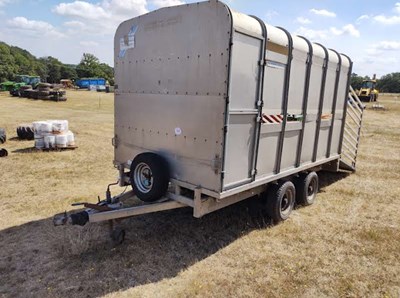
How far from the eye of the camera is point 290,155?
17.8 ft

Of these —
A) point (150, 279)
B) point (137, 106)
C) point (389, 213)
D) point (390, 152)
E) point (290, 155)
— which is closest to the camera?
point (150, 279)

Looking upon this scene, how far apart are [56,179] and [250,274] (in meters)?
5.18

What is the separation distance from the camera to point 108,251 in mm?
4363

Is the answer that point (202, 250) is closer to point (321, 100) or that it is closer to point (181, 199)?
point (181, 199)

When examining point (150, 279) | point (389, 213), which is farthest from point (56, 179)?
point (389, 213)

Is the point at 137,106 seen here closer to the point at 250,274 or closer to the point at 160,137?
the point at 160,137

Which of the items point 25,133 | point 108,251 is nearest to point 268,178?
point 108,251

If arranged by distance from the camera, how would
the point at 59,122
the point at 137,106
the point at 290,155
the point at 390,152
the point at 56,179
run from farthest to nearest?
the point at 390,152 → the point at 59,122 → the point at 56,179 → the point at 290,155 → the point at 137,106

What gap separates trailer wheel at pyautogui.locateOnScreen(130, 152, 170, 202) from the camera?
443 centimetres

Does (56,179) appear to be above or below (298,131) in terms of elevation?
below

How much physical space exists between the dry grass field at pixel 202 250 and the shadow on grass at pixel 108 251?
0.01 m

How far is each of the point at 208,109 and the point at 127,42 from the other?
192 cm

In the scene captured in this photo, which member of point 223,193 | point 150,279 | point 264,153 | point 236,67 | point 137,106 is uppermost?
point 236,67

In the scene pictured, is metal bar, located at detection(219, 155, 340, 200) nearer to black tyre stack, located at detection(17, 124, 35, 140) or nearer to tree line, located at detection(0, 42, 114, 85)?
black tyre stack, located at detection(17, 124, 35, 140)
